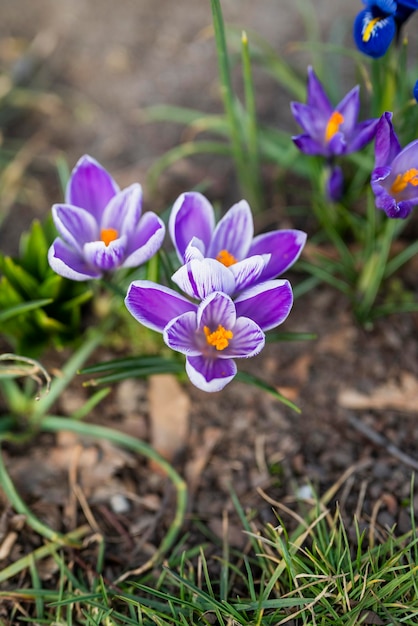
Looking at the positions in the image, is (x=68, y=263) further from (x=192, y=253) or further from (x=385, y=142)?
(x=385, y=142)

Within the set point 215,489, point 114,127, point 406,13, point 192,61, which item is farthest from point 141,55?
point 215,489

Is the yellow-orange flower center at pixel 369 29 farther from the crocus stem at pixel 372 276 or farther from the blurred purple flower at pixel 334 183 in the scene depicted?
the crocus stem at pixel 372 276

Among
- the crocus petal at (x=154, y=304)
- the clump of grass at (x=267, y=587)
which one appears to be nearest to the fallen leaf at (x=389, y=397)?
the clump of grass at (x=267, y=587)

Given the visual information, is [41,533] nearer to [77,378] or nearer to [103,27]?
[77,378]

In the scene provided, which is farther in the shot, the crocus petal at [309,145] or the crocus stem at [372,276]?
the crocus stem at [372,276]

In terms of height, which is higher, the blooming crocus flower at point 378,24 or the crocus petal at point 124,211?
the blooming crocus flower at point 378,24

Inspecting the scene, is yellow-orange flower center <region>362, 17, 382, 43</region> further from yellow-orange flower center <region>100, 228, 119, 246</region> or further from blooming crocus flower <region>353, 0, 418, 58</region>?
yellow-orange flower center <region>100, 228, 119, 246</region>
